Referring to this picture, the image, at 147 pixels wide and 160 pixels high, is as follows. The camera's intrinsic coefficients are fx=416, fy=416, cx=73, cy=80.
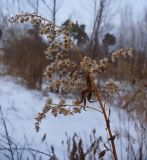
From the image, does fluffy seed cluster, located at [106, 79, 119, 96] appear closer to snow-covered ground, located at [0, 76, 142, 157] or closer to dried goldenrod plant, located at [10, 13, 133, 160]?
dried goldenrod plant, located at [10, 13, 133, 160]

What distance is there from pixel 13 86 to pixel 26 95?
3.63 ft

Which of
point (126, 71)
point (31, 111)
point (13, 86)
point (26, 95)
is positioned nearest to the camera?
point (126, 71)

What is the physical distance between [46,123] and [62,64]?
3833mm

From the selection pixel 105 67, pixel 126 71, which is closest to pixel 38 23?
pixel 105 67

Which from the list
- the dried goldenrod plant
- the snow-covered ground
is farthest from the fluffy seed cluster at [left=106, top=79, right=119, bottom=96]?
the snow-covered ground

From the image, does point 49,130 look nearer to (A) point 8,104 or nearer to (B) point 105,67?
(A) point 8,104

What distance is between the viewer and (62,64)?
1385 millimetres

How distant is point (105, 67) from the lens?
1.39 metres

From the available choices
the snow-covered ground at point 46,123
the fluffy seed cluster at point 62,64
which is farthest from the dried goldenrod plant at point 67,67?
the snow-covered ground at point 46,123

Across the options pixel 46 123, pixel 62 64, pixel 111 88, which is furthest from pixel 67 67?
pixel 46 123

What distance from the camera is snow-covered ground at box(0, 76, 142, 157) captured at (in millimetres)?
4195

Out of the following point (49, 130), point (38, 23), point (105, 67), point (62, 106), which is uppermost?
point (38, 23)

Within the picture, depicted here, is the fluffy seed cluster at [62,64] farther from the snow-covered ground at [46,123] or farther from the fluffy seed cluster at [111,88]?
the snow-covered ground at [46,123]

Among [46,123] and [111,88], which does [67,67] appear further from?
[46,123]
